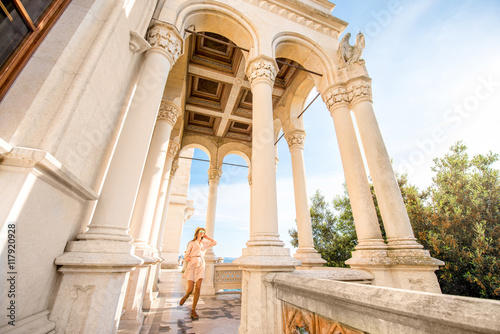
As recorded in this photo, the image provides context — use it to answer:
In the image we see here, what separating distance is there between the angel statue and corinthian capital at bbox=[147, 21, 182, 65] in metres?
4.71

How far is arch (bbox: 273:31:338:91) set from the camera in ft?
20.0

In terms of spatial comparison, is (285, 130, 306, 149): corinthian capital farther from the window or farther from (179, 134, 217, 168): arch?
the window

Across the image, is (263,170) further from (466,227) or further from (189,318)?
(466,227)

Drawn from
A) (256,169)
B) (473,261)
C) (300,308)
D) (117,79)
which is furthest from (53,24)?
(473,261)

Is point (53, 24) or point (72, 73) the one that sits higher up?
point (53, 24)

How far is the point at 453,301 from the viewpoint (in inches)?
42.6

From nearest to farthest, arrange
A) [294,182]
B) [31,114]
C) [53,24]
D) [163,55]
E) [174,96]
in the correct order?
[31,114] < [53,24] < [163,55] < [174,96] < [294,182]

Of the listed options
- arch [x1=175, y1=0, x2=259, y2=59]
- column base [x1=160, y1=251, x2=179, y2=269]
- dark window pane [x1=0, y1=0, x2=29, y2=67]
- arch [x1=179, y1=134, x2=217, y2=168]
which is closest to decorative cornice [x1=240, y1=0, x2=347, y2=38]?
arch [x1=175, y1=0, x2=259, y2=59]

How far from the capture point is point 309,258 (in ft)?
20.8

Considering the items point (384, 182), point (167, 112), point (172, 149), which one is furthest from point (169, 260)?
point (384, 182)

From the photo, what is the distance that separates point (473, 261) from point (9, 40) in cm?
1215

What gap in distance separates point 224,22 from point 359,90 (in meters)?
A: 4.18

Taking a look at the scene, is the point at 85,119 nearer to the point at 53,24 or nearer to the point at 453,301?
the point at 53,24

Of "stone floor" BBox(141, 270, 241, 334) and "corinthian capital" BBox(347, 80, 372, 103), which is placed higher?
"corinthian capital" BBox(347, 80, 372, 103)
